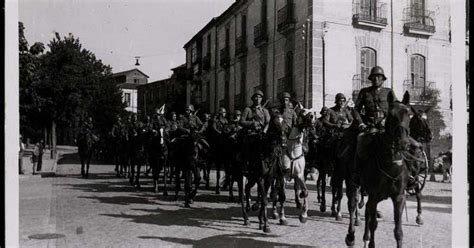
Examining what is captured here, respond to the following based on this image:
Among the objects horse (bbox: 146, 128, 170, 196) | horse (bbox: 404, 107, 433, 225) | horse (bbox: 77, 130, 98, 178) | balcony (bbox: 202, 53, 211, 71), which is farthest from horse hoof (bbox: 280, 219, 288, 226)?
balcony (bbox: 202, 53, 211, 71)

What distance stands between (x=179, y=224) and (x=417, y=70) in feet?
44.4

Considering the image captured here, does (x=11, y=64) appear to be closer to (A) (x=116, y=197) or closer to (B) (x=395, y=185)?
(B) (x=395, y=185)

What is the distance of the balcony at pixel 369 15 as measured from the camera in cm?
1908

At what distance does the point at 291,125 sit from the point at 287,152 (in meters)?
0.69

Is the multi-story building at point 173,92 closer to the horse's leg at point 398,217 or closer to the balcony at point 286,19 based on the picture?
the balcony at point 286,19

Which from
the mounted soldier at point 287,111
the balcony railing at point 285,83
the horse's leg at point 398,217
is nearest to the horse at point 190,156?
the mounted soldier at point 287,111

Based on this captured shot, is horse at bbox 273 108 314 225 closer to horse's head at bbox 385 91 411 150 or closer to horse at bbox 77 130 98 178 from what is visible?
horse's head at bbox 385 91 411 150

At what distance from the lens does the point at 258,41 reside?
958 inches

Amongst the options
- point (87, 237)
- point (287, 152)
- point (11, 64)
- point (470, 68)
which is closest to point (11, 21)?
point (11, 64)

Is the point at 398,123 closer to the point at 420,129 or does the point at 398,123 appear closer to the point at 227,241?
the point at 420,129

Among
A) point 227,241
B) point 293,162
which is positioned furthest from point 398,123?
point 293,162

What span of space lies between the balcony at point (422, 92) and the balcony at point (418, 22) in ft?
6.30

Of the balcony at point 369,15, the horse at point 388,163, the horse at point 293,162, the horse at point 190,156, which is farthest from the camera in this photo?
the balcony at point 369,15

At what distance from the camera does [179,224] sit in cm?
943
